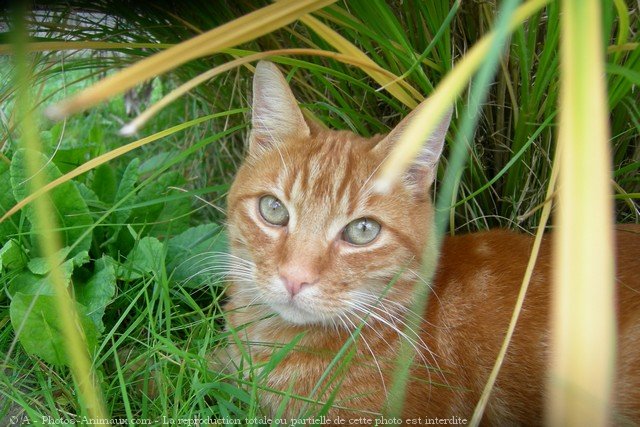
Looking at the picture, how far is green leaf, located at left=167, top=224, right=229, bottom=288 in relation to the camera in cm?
223

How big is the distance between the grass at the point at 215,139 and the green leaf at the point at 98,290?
0.9 inches

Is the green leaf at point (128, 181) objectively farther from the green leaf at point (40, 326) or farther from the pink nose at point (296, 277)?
the pink nose at point (296, 277)

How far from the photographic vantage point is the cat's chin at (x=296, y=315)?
171 centimetres

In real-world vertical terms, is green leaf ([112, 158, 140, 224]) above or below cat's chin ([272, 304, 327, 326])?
above

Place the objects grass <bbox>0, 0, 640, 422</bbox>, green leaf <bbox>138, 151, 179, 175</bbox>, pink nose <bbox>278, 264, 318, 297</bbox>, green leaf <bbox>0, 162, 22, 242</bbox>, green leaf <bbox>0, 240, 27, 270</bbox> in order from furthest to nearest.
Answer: green leaf <bbox>138, 151, 179, 175</bbox>
green leaf <bbox>0, 162, 22, 242</bbox>
green leaf <bbox>0, 240, 27, 270</bbox>
grass <bbox>0, 0, 640, 422</bbox>
pink nose <bbox>278, 264, 318, 297</bbox>

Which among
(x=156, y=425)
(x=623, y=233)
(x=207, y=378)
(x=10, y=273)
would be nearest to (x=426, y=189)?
(x=623, y=233)

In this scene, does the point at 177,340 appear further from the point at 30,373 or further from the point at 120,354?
the point at 30,373

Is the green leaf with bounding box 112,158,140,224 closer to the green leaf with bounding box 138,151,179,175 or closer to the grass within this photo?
the grass

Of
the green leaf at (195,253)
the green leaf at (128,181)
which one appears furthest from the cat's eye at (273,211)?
the green leaf at (128,181)

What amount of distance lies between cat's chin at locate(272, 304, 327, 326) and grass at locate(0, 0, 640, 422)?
0.22m

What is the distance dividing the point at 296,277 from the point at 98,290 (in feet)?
2.57

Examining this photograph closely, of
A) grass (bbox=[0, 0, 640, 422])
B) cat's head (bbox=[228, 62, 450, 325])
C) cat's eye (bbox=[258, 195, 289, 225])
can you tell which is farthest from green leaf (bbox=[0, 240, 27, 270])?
cat's eye (bbox=[258, 195, 289, 225])

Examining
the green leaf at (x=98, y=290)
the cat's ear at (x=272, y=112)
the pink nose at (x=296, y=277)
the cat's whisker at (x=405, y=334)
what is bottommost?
the cat's whisker at (x=405, y=334)

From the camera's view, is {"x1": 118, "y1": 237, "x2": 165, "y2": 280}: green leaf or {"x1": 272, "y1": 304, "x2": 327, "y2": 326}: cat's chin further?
{"x1": 118, "y1": 237, "x2": 165, "y2": 280}: green leaf
